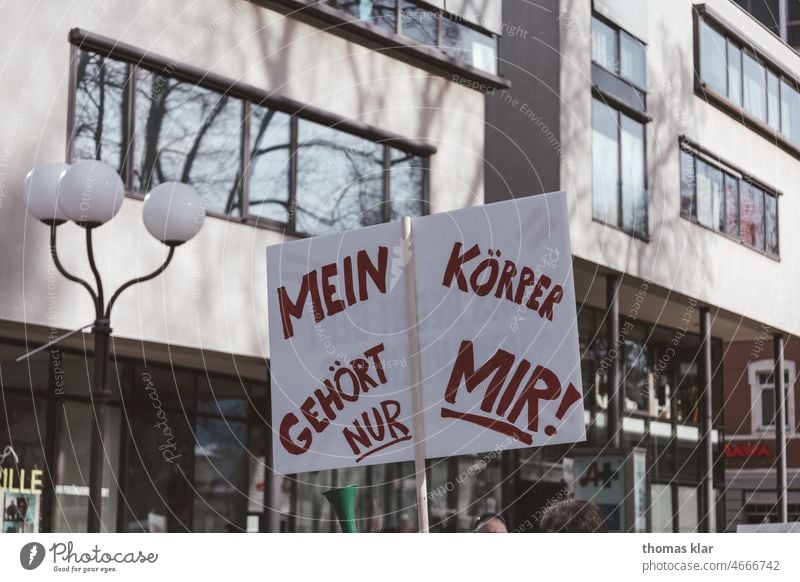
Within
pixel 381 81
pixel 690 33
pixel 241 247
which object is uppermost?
pixel 690 33

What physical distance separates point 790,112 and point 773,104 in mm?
439

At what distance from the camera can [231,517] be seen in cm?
1620

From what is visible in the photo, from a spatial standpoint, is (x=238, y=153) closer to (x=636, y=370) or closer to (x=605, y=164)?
(x=605, y=164)

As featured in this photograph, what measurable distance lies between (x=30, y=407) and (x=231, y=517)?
3.45m

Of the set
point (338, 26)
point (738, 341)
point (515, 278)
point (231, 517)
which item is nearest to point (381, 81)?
point (338, 26)

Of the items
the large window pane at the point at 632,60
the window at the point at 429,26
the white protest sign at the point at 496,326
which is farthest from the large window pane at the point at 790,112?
the white protest sign at the point at 496,326

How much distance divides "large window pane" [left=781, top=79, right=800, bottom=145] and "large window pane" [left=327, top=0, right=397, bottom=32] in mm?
8736

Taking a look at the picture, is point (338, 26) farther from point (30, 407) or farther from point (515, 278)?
point (515, 278)

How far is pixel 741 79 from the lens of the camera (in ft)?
73.4

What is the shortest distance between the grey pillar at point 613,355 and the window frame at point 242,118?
462 centimetres

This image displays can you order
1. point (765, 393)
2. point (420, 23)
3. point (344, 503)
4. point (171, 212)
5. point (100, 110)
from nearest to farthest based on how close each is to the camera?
point (344, 503), point (171, 212), point (100, 110), point (420, 23), point (765, 393)

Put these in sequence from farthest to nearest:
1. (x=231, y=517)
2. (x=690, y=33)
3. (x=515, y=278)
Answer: (x=690, y=33)
(x=231, y=517)
(x=515, y=278)

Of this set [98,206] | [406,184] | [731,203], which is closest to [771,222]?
[731,203]

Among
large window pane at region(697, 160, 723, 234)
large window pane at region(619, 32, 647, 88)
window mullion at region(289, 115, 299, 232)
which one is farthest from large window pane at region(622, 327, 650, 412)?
window mullion at region(289, 115, 299, 232)
